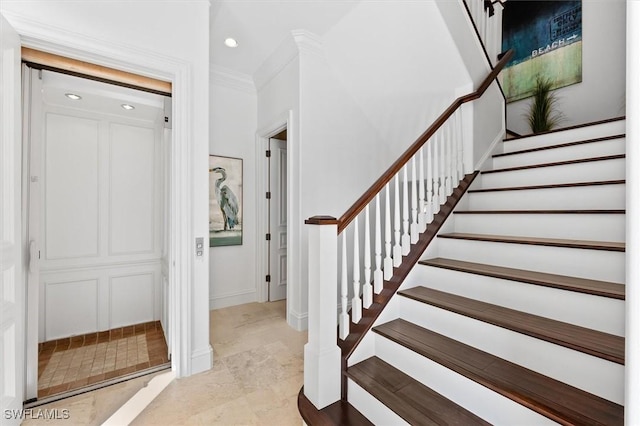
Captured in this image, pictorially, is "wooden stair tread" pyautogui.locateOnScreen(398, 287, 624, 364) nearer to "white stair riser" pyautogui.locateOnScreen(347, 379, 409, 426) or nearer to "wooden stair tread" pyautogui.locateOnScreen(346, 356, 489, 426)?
"wooden stair tread" pyautogui.locateOnScreen(346, 356, 489, 426)

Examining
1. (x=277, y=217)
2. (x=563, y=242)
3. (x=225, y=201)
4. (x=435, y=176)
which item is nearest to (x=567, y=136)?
(x=435, y=176)

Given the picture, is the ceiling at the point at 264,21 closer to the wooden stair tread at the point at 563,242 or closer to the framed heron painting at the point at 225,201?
the framed heron painting at the point at 225,201

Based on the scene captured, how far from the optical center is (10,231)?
1588 millimetres

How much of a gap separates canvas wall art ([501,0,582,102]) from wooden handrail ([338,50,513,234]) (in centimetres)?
101

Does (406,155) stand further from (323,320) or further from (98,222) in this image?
(98,222)

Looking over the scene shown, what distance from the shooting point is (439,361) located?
4.85 feet

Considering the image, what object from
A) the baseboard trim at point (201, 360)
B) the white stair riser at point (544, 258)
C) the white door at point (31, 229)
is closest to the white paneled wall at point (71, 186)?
the white door at point (31, 229)

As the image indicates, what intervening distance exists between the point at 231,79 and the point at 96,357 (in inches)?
125

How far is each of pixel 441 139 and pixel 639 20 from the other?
1.93 metres

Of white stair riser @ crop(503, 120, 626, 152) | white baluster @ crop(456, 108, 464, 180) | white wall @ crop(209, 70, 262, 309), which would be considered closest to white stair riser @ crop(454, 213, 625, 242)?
white baluster @ crop(456, 108, 464, 180)

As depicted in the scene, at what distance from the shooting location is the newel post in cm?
167

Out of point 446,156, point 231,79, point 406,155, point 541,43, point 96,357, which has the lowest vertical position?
point 96,357

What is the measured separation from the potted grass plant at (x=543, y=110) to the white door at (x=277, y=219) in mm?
3201

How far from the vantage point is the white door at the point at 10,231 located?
4.93 feet
